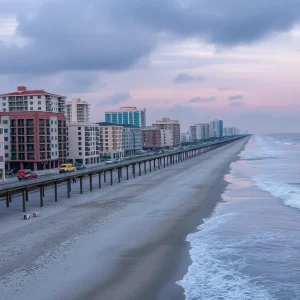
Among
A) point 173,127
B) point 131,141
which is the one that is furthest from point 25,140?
point 173,127

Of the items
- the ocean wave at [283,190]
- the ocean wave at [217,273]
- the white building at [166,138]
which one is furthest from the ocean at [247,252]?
the white building at [166,138]

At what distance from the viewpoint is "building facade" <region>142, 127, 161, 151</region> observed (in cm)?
15375

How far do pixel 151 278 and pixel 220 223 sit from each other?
9.94 metres

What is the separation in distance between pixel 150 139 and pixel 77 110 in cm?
3854

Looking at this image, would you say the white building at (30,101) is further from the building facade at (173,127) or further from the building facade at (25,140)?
the building facade at (173,127)

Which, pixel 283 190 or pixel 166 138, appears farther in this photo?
pixel 166 138

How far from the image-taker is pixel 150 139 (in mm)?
154375

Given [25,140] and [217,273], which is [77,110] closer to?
[25,140]

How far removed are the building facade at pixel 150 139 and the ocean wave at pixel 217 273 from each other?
132m

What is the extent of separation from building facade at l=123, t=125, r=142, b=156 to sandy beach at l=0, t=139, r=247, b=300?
302 feet

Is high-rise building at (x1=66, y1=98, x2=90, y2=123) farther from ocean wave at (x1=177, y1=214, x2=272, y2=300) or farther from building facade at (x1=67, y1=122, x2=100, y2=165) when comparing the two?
ocean wave at (x1=177, y1=214, x2=272, y2=300)

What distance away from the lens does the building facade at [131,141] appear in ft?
414

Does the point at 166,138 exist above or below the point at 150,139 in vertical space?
above

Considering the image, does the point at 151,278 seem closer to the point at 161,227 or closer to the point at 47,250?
the point at 47,250
